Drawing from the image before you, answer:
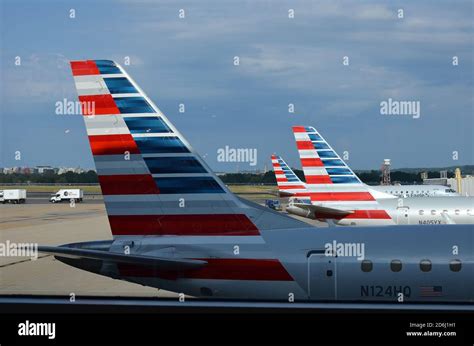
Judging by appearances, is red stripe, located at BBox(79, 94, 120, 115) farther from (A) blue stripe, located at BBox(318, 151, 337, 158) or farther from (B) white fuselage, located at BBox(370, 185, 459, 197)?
(B) white fuselage, located at BBox(370, 185, 459, 197)

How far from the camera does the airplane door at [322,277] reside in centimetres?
796

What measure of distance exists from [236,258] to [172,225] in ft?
3.42

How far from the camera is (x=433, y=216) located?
24.9 meters

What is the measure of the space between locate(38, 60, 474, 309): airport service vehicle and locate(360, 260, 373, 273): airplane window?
0.04 feet

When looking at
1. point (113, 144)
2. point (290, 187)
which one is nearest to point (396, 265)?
point (113, 144)

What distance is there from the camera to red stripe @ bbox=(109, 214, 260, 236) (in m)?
8.56

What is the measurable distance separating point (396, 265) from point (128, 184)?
3.66 m

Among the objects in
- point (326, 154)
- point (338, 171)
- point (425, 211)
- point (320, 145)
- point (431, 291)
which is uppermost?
point (320, 145)

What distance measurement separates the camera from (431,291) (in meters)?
7.77

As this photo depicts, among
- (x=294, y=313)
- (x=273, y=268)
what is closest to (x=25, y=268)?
(x=273, y=268)

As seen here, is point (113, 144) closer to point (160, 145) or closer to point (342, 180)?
point (160, 145)

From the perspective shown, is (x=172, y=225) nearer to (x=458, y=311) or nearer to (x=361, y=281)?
(x=361, y=281)

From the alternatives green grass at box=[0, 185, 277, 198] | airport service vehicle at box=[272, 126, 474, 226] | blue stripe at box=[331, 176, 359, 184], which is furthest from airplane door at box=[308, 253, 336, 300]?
green grass at box=[0, 185, 277, 198]

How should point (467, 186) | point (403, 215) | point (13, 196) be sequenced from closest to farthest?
1. point (403, 215)
2. point (467, 186)
3. point (13, 196)
